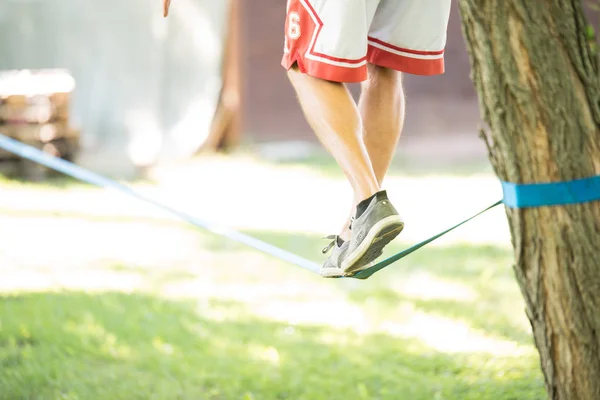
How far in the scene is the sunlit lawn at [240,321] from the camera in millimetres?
3613

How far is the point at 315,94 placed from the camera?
2346 mm

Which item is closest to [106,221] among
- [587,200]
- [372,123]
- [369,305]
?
[369,305]

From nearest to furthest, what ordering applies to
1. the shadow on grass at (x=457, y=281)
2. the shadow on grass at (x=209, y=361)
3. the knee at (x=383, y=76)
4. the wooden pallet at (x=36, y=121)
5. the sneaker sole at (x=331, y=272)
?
the sneaker sole at (x=331, y=272)
the knee at (x=383, y=76)
the shadow on grass at (x=209, y=361)
the shadow on grass at (x=457, y=281)
the wooden pallet at (x=36, y=121)

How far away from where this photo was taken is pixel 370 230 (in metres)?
2.37

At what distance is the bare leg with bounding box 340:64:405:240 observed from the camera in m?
2.59

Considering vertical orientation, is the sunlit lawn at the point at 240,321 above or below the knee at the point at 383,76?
below

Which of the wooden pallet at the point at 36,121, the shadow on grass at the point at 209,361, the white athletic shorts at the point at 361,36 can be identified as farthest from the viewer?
the wooden pallet at the point at 36,121

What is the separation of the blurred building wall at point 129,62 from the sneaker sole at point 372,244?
647cm

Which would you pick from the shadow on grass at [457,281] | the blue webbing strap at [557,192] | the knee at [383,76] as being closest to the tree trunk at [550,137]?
the blue webbing strap at [557,192]

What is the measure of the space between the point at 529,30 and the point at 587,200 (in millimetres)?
445

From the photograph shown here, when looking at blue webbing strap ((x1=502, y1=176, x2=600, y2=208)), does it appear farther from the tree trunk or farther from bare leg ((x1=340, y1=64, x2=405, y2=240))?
bare leg ((x1=340, y1=64, x2=405, y2=240))

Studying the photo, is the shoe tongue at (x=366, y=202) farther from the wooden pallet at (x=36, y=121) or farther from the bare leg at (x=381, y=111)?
the wooden pallet at (x=36, y=121)

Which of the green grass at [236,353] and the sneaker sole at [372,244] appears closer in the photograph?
the sneaker sole at [372,244]

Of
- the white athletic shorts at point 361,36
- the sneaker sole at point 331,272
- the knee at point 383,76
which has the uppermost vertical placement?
the white athletic shorts at point 361,36
